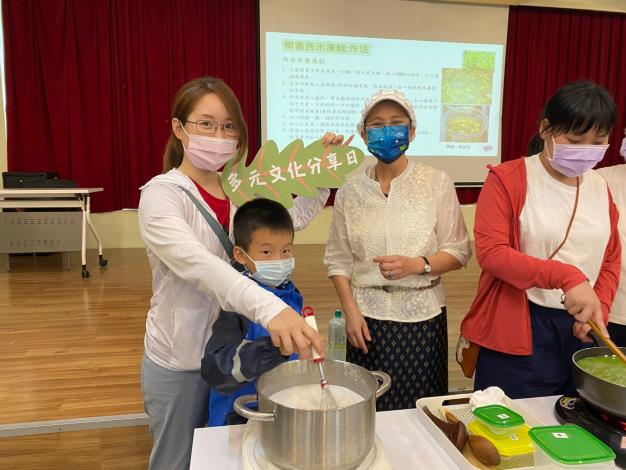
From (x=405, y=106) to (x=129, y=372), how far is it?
6.67ft

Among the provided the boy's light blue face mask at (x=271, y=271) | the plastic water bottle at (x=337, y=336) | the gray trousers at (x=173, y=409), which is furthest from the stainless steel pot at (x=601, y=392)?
the plastic water bottle at (x=337, y=336)

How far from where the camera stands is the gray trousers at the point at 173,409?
1184mm

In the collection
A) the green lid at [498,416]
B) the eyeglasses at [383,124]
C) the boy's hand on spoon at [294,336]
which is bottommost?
the green lid at [498,416]

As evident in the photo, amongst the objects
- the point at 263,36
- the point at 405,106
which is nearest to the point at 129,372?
the point at 405,106

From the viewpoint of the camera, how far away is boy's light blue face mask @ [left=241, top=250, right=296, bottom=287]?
1.04 metres

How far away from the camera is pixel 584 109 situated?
1.16m

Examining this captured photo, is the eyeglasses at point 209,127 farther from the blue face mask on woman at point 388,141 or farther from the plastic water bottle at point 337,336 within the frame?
the plastic water bottle at point 337,336

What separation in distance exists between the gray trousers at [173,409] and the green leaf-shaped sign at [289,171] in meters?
0.46

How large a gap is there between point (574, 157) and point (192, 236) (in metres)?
0.94

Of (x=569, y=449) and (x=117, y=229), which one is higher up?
(x=569, y=449)

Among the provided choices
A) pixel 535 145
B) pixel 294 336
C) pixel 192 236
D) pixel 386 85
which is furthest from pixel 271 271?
pixel 386 85

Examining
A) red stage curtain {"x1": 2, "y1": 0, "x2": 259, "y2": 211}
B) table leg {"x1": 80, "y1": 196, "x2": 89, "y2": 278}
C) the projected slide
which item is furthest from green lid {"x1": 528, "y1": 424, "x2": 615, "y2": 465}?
red stage curtain {"x1": 2, "y1": 0, "x2": 259, "y2": 211}

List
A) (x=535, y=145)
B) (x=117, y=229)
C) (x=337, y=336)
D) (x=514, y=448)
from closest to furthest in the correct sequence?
(x=514, y=448) → (x=535, y=145) → (x=337, y=336) → (x=117, y=229)

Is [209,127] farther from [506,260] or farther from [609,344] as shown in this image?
[609,344]
